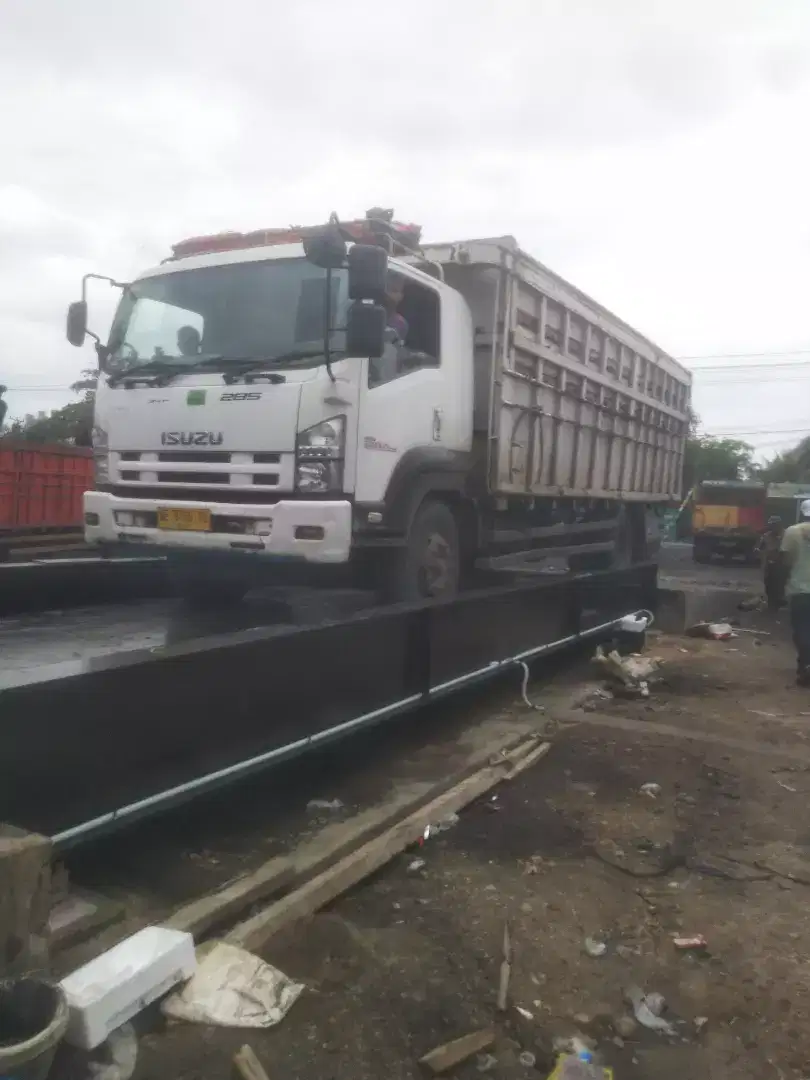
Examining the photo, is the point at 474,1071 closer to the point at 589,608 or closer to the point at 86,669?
the point at 86,669

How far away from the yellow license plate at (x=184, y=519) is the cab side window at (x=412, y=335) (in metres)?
1.17

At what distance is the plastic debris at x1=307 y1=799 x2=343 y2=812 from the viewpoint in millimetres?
4001

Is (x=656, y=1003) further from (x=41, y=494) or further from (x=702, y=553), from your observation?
(x=702, y=553)

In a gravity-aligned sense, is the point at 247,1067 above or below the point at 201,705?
below

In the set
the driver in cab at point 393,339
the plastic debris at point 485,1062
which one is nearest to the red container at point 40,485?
the driver in cab at point 393,339

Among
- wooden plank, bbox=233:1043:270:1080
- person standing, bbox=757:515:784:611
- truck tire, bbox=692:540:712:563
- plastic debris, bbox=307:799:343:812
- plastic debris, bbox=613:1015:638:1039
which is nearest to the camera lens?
wooden plank, bbox=233:1043:270:1080

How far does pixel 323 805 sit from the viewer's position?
4.02 meters

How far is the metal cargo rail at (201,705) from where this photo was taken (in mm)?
2562

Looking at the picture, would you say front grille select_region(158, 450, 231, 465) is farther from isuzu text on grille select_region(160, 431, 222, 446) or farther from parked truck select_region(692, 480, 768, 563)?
parked truck select_region(692, 480, 768, 563)

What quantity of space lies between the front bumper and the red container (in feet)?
25.3

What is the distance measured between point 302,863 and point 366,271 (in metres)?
2.70

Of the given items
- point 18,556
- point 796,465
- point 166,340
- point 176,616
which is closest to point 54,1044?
point 176,616

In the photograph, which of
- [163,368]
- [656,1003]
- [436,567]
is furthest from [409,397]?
[656,1003]

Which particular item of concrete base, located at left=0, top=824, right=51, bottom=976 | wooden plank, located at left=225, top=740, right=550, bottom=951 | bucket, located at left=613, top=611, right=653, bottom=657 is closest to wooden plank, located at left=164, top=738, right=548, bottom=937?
wooden plank, located at left=225, top=740, right=550, bottom=951
